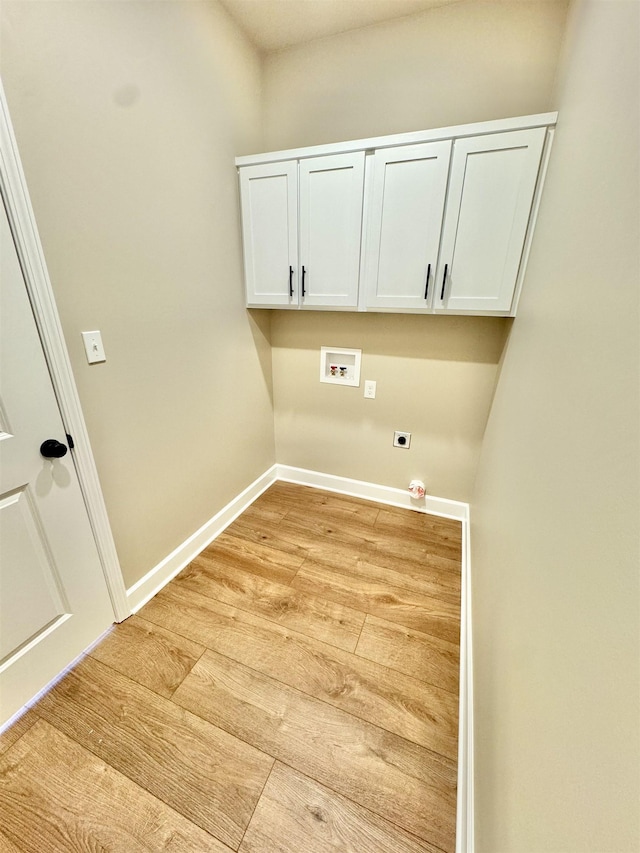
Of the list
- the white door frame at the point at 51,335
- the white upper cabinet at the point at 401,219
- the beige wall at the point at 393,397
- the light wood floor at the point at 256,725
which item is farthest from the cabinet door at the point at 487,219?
the white door frame at the point at 51,335

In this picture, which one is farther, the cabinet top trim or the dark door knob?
the cabinet top trim

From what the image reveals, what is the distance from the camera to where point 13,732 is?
1.18 m

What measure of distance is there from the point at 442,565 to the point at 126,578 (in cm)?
169

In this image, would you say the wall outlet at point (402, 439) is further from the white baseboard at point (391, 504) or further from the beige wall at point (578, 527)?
the beige wall at point (578, 527)

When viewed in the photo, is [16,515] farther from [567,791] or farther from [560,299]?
[560,299]

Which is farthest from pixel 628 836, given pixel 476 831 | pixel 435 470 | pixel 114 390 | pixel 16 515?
pixel 435 470

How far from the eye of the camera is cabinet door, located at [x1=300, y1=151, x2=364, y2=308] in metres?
1.74

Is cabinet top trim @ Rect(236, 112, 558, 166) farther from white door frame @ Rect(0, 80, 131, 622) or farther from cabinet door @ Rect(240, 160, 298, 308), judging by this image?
white door frame @ Rect(0, 80, 131, 622)

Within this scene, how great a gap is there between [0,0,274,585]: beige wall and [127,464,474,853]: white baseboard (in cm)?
8

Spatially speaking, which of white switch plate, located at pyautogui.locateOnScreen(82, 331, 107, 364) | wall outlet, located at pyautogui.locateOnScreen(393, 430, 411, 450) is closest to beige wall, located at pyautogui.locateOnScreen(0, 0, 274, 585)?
white switch plate, located at pyautogui.locateOnScreen(82, 331, 107, 364)

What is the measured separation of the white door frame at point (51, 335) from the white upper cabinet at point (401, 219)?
46.1 inches

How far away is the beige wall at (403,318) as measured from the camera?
5.23 feet

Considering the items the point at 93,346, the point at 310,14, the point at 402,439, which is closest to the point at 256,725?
the point at 93,346

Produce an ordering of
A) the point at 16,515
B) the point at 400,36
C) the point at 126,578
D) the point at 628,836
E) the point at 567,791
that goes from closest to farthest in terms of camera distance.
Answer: the point at 628,836 < the point at 567,791 < the point at 16,515 < the point at 126,578 < the point at 400,36
